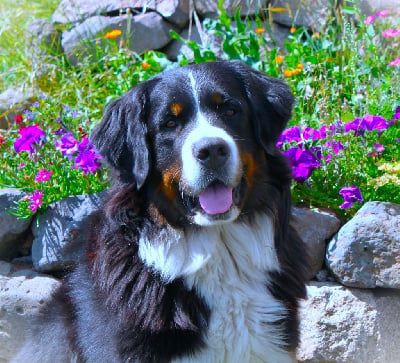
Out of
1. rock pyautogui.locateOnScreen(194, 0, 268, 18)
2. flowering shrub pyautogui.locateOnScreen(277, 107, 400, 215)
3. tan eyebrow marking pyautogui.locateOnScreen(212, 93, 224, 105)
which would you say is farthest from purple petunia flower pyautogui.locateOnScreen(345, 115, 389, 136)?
rock pyautogui.locateOnScreen(194, 0, 268, 18)

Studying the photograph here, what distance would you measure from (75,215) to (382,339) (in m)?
2.16

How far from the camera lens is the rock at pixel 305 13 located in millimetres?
6234

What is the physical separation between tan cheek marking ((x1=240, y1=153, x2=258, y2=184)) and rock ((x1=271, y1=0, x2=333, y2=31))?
A: 339 centimetres

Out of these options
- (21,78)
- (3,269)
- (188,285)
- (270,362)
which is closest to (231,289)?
(188,285)

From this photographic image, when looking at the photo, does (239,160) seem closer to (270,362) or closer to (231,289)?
(231,289)

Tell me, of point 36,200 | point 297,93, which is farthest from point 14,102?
point 297,93

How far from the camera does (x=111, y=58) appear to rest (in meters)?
5.80

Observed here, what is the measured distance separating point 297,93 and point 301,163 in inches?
47.3

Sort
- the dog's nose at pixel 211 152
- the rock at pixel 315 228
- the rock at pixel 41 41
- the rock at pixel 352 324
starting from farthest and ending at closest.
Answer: the rock at pixel 41 41 → the rock at pixel 315 228 → the rock at pixel 352 324 → the dog's nose at pixel 211 152

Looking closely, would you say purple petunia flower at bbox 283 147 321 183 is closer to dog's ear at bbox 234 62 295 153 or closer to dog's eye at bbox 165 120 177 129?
dog's ear at bbox 234 62 295 153

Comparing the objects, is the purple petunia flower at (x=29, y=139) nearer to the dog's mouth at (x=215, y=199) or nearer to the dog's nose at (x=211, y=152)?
the dog's mouth at (x=215, y=199)

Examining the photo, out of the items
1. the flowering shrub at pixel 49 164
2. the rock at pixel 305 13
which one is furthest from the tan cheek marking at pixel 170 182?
the rock at pixel 305 13

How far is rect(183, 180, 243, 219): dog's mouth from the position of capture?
3.04 metres

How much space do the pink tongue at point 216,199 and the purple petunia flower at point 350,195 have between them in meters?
1.36
